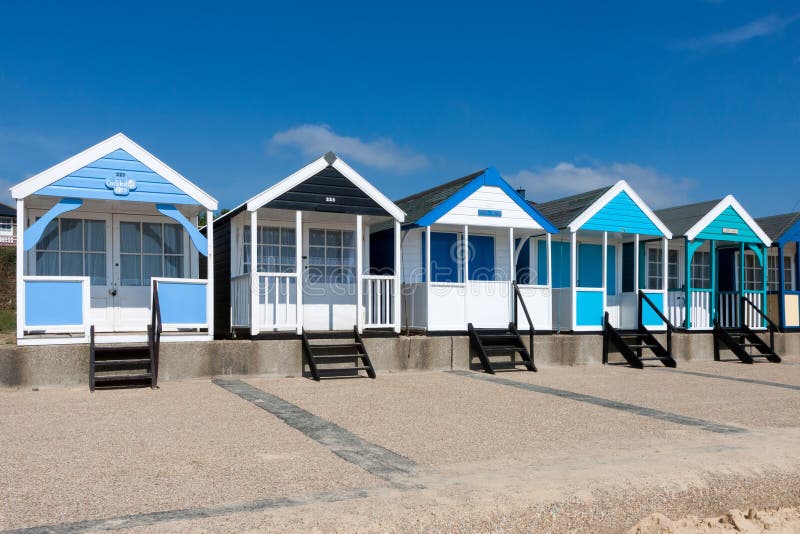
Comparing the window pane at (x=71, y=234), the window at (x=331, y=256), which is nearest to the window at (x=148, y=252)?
the window pane at (x=71, y=234)

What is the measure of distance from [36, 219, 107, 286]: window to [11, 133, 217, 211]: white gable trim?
5.45ft

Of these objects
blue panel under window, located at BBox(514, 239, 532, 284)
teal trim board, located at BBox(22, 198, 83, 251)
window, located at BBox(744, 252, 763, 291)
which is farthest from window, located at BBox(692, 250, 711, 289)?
teal trim board, located at BBox(22, 198, 83, 251)

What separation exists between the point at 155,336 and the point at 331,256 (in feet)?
14.2

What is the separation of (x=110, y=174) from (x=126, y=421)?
15.8 feet

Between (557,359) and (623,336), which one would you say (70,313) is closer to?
(557,359)

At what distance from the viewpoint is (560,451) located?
6203mm

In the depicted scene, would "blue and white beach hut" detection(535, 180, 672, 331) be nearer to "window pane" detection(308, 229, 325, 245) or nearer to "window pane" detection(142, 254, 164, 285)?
"window pane" detection(308, 229, 325, 245)

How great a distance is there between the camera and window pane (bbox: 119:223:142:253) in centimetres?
1239

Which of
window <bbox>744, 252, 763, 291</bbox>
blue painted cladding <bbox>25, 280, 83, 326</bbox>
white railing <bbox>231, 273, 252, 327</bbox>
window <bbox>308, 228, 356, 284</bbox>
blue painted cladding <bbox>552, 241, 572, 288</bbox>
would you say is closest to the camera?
blue painted cladding <bbox>25, 280, 83, 326</bbox>

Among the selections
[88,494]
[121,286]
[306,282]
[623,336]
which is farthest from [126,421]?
[623,336]

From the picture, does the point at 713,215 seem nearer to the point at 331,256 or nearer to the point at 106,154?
the point at 331,256

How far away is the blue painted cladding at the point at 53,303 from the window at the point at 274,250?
346 cm

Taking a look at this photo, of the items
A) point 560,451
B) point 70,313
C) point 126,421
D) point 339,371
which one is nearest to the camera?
point 560,451

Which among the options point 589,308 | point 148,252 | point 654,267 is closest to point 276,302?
point 148,252
